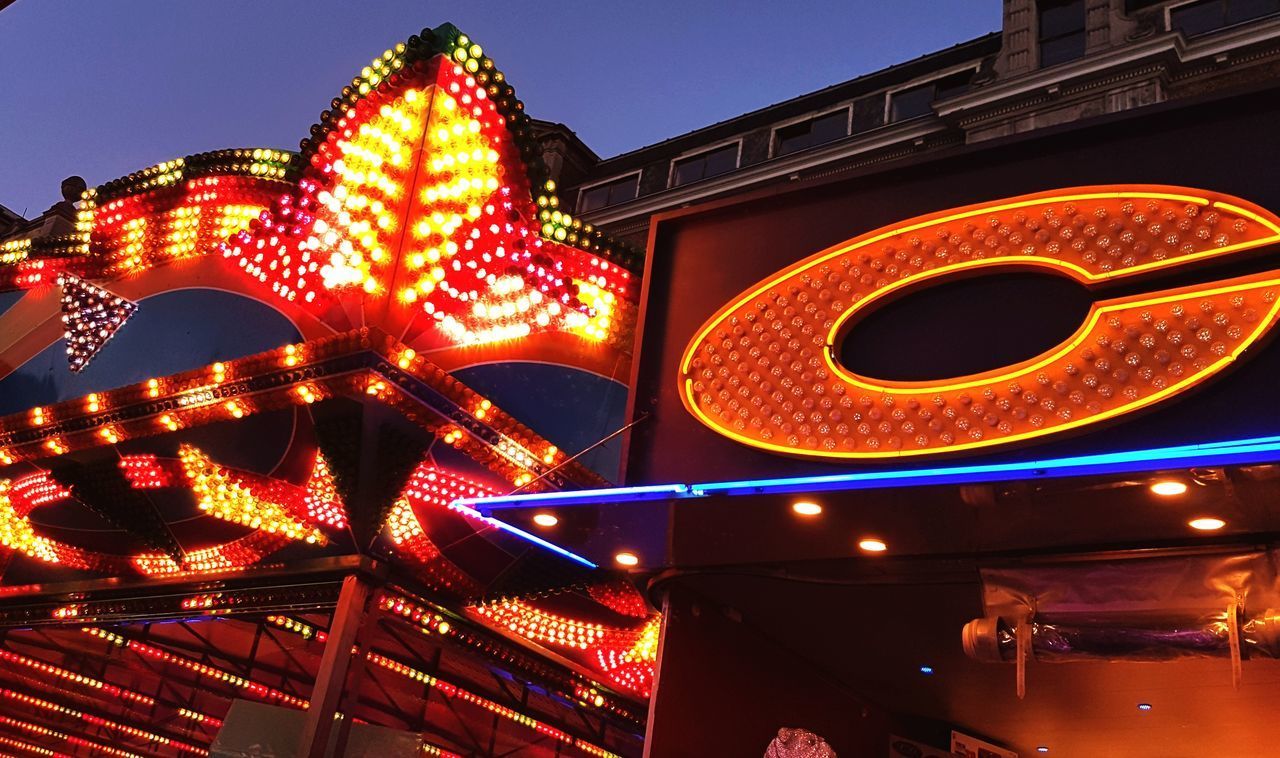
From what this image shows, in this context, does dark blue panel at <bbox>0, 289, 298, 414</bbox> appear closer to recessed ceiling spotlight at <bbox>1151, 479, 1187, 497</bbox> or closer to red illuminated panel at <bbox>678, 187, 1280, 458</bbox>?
red illuminated panel at <bbox>678, 187, 1280, 458</bbox>

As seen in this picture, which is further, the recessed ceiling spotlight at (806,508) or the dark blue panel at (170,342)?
the dark blue panel at (170,342)

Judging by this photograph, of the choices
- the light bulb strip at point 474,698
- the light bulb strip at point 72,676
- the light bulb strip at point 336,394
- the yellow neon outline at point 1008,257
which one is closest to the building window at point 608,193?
the light bulb strip at point 474,698

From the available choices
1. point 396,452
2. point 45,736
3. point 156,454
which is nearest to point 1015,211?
point 396,452

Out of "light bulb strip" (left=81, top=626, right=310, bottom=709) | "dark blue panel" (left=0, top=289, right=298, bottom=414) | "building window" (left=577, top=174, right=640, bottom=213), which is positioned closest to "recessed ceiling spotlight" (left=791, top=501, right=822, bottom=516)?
"dark blue panel" (left=0, top=289, right=298, bottom=414)

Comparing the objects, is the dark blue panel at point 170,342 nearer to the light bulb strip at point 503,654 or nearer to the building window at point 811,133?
the light bulb strip at point 503,654

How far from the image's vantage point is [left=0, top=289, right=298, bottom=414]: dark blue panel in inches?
344

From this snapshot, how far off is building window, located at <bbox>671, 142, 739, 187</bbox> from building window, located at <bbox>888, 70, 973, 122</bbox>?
371 centimetres

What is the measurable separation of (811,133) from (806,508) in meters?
17.3

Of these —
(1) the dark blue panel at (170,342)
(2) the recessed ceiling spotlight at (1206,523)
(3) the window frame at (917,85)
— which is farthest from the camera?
(3) the window frame at (917,85)

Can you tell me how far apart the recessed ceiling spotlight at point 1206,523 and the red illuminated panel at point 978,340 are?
1.98 feet

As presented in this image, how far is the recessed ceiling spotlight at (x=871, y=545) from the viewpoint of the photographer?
583 cm

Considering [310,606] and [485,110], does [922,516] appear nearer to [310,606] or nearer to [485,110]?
[485,110]

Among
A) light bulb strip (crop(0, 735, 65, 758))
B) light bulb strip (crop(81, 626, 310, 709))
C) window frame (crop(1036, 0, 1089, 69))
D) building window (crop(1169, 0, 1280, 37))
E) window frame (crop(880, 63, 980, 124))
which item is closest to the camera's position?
light bulb strip (crop(81, 626, 310, 709))

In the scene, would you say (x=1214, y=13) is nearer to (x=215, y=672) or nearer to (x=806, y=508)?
(x=806, y=508)
